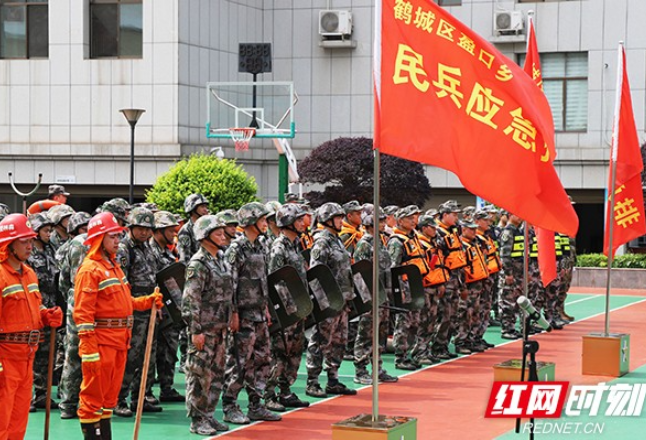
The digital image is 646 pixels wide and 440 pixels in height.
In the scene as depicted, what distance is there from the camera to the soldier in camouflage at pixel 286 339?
41.9 feet

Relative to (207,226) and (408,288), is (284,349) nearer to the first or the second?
(207,226)

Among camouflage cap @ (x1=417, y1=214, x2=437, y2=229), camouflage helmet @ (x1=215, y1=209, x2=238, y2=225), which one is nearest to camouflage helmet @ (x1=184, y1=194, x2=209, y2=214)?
camouflage helmet @ (x1=215, y1=209, x2=238, y2=225)

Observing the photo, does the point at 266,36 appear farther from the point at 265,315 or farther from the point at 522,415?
the point at 522,415

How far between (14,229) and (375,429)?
3367mm

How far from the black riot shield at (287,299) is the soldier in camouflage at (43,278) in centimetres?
244

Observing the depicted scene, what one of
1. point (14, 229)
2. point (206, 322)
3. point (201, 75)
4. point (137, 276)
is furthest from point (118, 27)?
point (14, 229)

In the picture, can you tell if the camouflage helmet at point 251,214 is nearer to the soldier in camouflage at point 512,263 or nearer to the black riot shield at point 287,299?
the black riot shield at point 287,299

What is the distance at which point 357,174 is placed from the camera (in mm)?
30719

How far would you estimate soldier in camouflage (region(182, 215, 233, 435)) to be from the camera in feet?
36.5

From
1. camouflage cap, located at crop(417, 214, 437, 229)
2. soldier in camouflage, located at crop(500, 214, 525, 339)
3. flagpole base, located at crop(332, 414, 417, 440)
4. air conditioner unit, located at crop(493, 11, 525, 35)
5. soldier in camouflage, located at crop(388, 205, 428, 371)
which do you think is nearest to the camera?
flagpole base, located at crop(332, 414, 417, 440)

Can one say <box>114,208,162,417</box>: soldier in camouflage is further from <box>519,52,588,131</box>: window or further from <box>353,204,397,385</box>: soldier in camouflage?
<box>519,52,588,131</box>: window

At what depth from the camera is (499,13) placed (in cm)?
3475

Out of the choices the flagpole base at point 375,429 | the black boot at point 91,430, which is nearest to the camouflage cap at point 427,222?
the black boot at point 91,430

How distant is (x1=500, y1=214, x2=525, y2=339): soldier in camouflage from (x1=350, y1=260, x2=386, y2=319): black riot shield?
5856 mm
